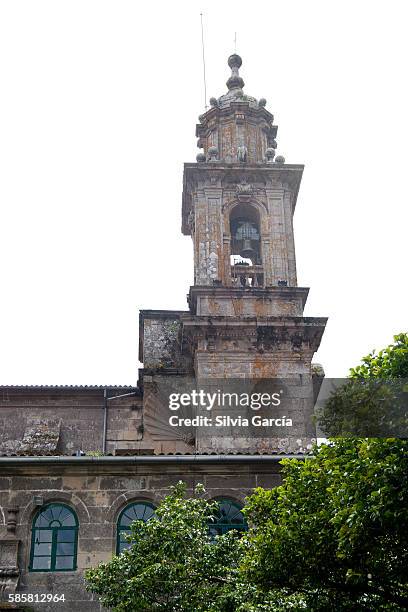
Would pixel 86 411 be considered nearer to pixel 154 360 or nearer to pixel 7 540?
pixel 154 360

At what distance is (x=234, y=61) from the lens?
36156mm

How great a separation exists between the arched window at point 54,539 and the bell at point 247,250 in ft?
43.5

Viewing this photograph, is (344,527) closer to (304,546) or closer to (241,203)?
(304,546)

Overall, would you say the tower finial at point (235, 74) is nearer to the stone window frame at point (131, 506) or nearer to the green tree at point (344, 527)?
the stone window frame at point (131, 506)

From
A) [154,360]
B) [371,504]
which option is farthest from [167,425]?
[371,504]

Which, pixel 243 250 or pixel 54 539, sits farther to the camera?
pixel 243 250

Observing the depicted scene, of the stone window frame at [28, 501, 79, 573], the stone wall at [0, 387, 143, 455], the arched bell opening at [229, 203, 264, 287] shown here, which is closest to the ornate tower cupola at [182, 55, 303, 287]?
the arched bell opening at [229, 203, 264, 287]

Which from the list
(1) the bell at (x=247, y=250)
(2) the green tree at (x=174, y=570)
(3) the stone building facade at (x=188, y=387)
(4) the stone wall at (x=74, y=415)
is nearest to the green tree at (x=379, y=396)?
(2) the green tree at (x=174, y=570)

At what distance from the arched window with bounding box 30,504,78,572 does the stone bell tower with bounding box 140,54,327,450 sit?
278 inches

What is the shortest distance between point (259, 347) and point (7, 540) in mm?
11065

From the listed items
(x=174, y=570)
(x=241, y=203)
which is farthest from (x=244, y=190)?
(x=174, y=570)

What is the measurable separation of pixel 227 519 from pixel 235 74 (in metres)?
21.1

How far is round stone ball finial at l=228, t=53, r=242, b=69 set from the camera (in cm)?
3616

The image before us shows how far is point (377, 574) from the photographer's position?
43.7 ft
